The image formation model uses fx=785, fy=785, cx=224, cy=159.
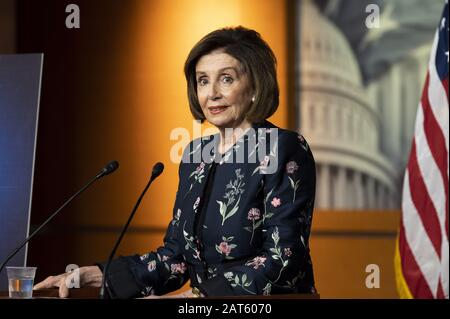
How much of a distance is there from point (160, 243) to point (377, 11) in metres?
1.83

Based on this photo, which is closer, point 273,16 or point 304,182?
point 304,182

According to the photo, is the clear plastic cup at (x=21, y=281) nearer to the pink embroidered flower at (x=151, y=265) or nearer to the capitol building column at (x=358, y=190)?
the pink embroidered flower at (x=151, y=265)

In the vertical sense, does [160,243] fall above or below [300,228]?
below

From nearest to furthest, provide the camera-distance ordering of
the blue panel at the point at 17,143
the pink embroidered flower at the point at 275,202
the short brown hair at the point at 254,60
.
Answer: the pink embroidered flower at the point at 275,202, the short brown hair at the point at 254,60, the blue panel at the point at 17,143

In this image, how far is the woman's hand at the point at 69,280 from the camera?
7.24ft

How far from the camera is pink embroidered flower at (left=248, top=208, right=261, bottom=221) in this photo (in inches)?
87.4

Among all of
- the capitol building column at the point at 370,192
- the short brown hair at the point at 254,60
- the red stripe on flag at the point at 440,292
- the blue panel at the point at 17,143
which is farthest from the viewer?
the capitol building column at the point at 370,192

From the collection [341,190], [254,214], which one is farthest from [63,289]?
[341,190]

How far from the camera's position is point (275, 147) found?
2258 millimetres

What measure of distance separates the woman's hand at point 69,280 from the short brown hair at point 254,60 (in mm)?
661

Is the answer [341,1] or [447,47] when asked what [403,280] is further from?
[341,1]

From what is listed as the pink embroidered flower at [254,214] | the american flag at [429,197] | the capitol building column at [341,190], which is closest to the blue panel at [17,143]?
the pink embroidered flower at [254,214]

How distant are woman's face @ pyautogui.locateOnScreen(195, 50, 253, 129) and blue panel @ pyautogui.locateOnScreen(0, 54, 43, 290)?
2.39 feet

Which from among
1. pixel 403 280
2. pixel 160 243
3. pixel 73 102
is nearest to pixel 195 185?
pixel 403 280
